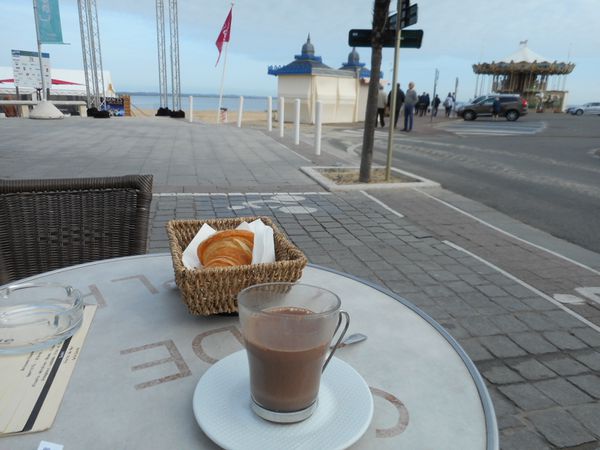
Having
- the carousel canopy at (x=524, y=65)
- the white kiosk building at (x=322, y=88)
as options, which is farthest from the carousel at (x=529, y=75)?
the white kiosk building at (x=322, y=88)

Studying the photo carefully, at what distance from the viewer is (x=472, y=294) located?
3.13m

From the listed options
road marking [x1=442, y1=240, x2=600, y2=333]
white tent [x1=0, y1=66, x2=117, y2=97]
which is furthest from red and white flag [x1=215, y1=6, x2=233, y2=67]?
road marking [x1=442, y1=240, x2=600, y2=333]

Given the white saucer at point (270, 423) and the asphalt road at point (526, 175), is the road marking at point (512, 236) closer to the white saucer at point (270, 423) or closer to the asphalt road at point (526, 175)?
the asphalt road at point (526, 175)

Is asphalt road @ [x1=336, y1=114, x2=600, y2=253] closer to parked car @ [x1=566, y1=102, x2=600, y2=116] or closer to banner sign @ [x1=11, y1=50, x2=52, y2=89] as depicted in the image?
banner sign @ [x1=11, y1=50, x2=52, y2=89]

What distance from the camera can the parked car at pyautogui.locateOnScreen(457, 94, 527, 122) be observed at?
27.8m

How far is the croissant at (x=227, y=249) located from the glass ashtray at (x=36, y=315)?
1.09 feet

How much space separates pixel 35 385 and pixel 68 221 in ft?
3.91

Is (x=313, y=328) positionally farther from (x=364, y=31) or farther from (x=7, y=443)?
(x=364, y=31)

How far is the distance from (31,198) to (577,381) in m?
2.61

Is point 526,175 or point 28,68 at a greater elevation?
point 28,68

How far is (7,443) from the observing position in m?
0.72

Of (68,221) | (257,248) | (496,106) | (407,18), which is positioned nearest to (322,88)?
(496,106)

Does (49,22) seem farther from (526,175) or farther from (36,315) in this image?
(36,315)

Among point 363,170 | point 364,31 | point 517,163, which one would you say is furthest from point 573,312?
point 517,163
